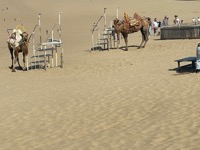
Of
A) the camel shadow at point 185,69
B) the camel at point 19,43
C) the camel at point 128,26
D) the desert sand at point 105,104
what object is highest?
the camel at point 128,26

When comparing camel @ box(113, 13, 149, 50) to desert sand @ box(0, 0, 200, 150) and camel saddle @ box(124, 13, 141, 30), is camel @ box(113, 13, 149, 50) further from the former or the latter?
desert sand @ box(0, 0, 200, 150)

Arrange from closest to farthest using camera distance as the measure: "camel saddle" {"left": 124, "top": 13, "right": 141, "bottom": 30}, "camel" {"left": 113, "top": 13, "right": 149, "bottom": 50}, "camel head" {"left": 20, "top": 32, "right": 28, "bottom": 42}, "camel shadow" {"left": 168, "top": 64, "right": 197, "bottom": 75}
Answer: "camel shadow" {"left": 168, "top": 64, "right": 197, "bottom": 75} → "camel head" {"left": 20, "top": 32, "right": 28, "bottom": 42} → "camel" {"left": 113, "top": 13, "right": 149, "bottom": 50} → "camel saddle" {"left": 124, "top": 13, "right": 141, "bottom": 30}

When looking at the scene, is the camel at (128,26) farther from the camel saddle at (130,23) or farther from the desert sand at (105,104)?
the desert sand at (105,104)

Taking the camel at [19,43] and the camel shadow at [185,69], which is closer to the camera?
the camel shadow at [185,69]

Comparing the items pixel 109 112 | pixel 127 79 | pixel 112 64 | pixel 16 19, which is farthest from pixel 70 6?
pixel 109 112

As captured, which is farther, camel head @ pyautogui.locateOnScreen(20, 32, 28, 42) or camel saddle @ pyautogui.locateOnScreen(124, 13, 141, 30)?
camel saddle @ pyautogui.locateOnScreen(124, 13, 141, 30)

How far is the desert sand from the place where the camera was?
8.50 meters

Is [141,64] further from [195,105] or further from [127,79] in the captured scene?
[195,105]

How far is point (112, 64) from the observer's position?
19078 millimetres

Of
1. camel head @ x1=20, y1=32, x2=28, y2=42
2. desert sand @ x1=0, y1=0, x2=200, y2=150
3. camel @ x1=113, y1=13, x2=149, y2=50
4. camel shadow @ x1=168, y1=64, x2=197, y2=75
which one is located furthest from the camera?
camel @ x1=113, y1=13, x2=149, y2=50

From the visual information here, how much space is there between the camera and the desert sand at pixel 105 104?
850 centimetres

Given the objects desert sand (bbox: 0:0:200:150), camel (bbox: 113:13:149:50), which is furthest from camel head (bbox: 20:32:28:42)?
camel (bbox: 113:13:149:50)

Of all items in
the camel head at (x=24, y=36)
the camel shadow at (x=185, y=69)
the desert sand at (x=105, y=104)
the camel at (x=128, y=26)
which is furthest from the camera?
the camel at (x=128, y=26)

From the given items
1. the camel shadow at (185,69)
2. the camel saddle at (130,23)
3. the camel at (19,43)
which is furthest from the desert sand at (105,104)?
the camel saddle at (130,23)
